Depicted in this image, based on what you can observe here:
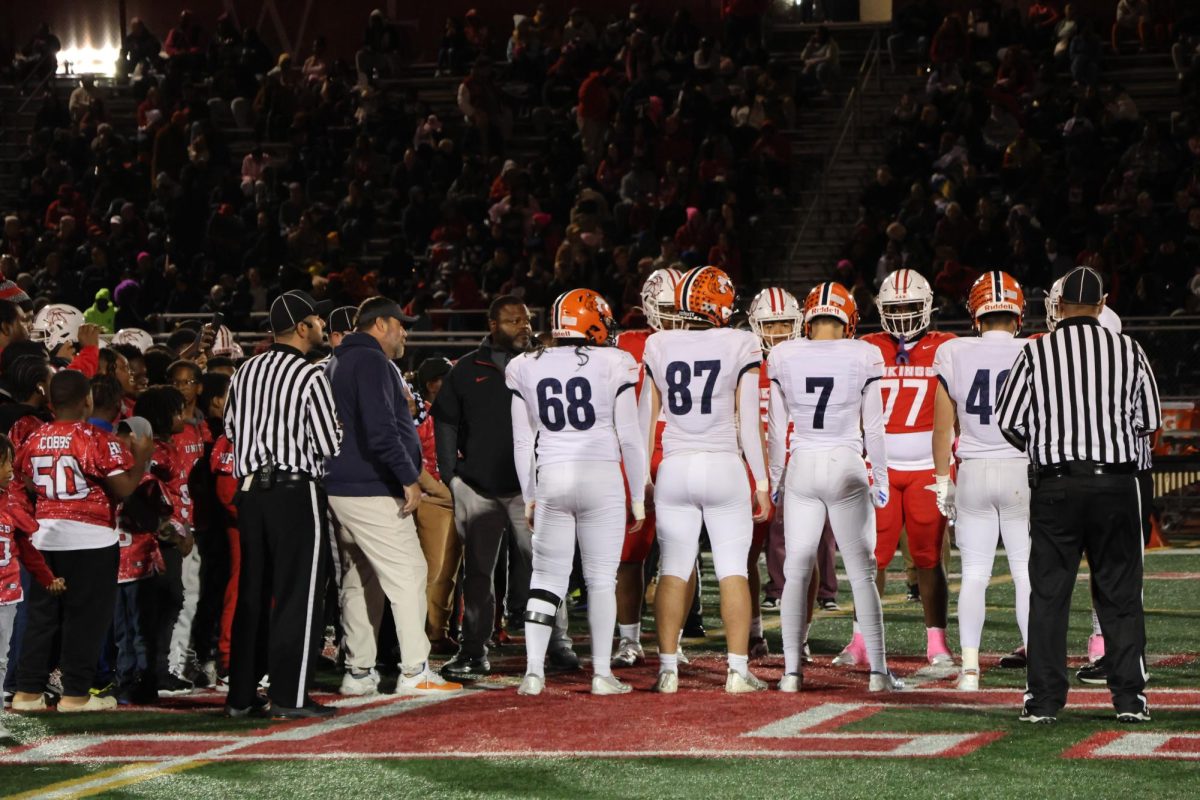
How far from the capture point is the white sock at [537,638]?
8.60m

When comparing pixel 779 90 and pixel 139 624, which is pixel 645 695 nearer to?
pixel 139 624

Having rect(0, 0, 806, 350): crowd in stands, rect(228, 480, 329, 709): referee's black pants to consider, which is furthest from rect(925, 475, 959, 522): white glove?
rect(0, 0, 806, 350): crowd in stands

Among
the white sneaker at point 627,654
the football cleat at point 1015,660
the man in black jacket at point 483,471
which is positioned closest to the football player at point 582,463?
the man in black jacket at point 483,471

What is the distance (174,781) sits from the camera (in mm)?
6691

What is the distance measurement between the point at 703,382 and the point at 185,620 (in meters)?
2.90

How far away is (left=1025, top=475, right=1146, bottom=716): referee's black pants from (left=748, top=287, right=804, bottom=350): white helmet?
10.1ft

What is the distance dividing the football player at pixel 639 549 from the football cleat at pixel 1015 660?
1.72 meters

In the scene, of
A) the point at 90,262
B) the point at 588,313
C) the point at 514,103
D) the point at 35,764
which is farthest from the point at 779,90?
the point at 35,764

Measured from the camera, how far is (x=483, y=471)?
9703mm

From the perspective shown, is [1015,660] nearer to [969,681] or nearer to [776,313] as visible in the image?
[969,681]

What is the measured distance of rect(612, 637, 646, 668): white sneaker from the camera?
9672 millimetres

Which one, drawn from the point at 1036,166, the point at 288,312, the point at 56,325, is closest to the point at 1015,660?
the point at 288,312

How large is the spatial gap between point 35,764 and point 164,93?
19.2 metres

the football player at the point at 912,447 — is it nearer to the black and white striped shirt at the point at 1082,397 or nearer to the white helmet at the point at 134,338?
the black and white striped shirt at the point at 1082,397
